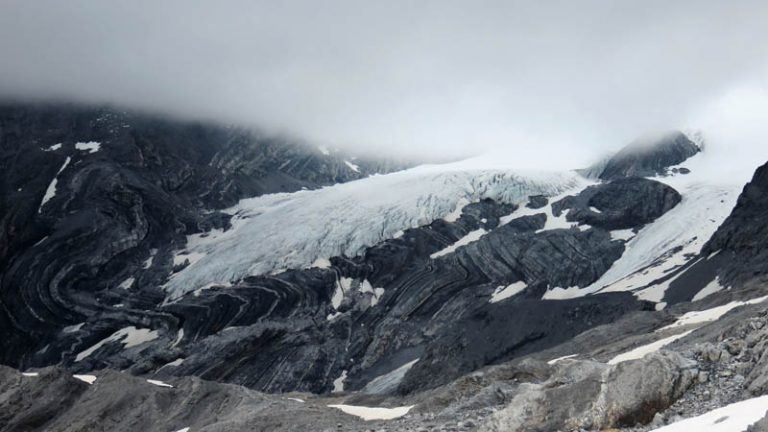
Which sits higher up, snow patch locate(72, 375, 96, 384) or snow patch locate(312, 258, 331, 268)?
snow patch locate(312, 258, 331, 268)

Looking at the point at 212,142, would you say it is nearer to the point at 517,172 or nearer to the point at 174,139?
the point at 174,139

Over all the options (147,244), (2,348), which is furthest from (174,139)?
(2,348)

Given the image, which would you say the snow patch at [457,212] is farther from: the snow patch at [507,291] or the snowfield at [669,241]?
the snowfield at [669,241]

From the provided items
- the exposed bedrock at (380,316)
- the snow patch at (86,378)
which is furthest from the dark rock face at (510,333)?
the snow patch at (86,378)

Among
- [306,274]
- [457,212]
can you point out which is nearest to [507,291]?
[457,212]

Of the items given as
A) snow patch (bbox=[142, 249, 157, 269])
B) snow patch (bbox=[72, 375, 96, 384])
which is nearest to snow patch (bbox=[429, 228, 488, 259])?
snow patch (bbox=[142, 249, 157, 269])

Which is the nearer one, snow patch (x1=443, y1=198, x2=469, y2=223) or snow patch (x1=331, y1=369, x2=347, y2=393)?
snow patch (x1=331, y1=369, x2=347, y2=393)

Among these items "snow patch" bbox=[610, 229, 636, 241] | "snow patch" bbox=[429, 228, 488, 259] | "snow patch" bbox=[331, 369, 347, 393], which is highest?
"snow patch" bbox=[610, 229, 636, 241]

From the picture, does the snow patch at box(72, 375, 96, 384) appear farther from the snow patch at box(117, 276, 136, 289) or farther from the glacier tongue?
the snow patch at box(117, 276, 136, 289)
